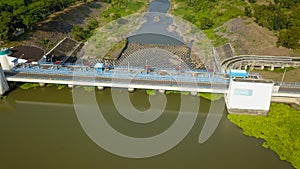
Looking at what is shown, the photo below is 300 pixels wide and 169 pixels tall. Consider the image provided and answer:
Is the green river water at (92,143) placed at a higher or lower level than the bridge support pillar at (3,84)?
lower

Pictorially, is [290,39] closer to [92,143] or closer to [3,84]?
[92,143]

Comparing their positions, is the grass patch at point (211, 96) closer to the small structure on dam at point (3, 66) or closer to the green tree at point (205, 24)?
the small structure on dam at point (3, 66)

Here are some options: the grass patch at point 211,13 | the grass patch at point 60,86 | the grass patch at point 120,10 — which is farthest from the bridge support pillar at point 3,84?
the grass patch at point 120,10

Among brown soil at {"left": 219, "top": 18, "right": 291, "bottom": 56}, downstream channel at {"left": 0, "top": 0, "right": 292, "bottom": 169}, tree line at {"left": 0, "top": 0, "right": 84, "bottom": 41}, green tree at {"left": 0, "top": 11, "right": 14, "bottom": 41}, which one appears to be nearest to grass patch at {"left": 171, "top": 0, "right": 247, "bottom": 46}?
brown soil at {"left": 219, "top": 18, "right": 291, "bottom": 56}

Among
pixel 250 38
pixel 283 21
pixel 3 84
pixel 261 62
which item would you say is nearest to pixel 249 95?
pixel 261 62

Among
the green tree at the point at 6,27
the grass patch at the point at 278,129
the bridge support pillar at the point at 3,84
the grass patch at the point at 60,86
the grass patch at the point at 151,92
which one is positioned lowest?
the grass patch at the point at 278,129

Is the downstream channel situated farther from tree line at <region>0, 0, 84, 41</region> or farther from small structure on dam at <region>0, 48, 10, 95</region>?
tree line at <region>0, 0, 84, 41</region>
